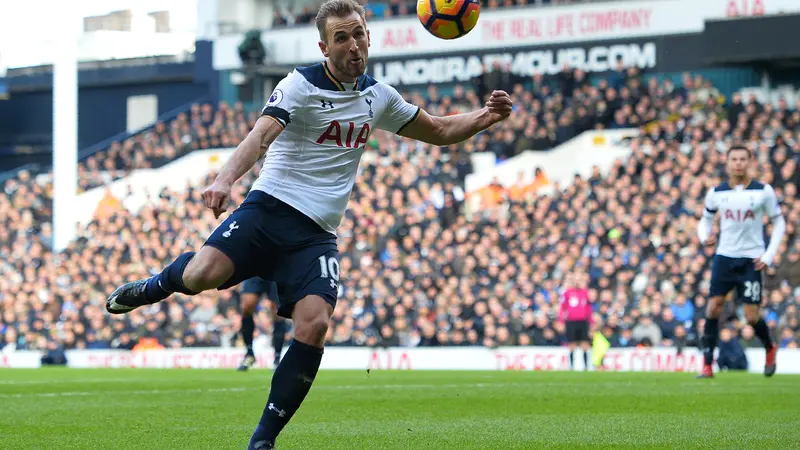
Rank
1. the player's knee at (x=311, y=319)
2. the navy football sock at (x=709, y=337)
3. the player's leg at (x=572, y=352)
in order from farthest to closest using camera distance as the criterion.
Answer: the player's leg at (x=572, y=352)
the navy football sock at (x=709, y=337)
the player's knee at (x=311, y=319)

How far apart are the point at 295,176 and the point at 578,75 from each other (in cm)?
2558

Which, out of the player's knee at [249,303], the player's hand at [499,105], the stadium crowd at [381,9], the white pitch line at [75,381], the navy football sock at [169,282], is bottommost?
the white pitch line at [75,381]

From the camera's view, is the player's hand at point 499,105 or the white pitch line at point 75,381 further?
the white pitch line at point 75,381

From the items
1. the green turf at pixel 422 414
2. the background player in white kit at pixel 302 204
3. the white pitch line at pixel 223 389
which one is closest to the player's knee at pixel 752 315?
the green turf at pixel 422 414

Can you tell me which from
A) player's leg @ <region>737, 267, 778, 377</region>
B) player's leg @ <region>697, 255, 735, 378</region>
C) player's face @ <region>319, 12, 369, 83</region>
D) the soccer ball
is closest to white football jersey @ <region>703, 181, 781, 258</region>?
player's leg @ <region>697, 255, 735, 378</region>

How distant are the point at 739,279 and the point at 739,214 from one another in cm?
72

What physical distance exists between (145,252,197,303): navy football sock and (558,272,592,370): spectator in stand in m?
15.0

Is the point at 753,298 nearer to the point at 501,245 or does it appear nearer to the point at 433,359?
the point at 433,359

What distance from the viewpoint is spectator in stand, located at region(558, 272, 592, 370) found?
21672 millimetres

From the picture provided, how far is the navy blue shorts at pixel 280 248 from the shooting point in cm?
676

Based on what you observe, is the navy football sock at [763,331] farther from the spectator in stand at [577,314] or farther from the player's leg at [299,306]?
the player's leg at [299,306]

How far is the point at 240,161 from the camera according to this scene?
6402mm

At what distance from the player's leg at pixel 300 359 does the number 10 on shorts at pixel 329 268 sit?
15 cm

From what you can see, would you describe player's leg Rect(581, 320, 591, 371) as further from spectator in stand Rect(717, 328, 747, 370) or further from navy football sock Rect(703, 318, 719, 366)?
navy football sock Rect(703, 318, 719, 366)
